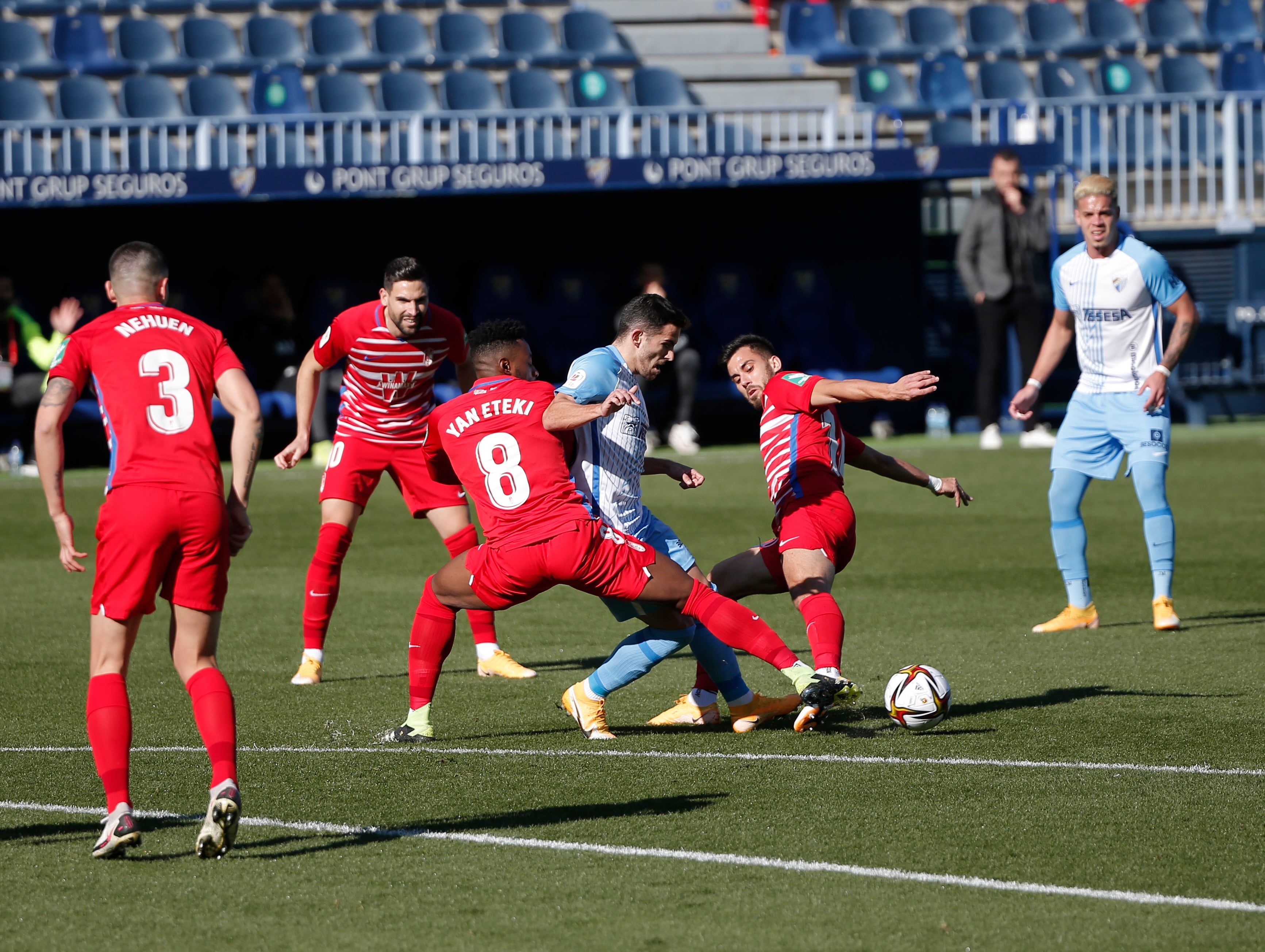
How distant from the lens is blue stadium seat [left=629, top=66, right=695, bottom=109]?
22281 mm

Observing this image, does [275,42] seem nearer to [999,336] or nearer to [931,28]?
[931,28]

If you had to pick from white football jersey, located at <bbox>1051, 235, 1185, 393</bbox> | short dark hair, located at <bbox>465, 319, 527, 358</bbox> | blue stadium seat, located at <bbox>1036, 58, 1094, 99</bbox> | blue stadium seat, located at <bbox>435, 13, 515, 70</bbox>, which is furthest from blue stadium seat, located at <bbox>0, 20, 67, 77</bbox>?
short dark hair, located at <bbox>465, 319, 527, 358</bbox>

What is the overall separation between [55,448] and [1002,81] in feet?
67.4

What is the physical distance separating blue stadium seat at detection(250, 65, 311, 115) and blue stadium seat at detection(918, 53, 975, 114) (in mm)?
8307

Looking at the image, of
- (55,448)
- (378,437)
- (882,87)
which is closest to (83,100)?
(882,87)

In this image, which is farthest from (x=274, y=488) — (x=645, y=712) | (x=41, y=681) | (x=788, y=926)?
(x=788, y=926)

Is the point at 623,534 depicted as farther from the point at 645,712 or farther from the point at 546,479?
the point at 645,712

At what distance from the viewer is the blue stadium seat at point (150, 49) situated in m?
22.8

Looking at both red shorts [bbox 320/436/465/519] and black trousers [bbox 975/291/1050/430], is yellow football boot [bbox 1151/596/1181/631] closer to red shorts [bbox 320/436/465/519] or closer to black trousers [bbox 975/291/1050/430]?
red shorts [bbox 320/436/465/519]

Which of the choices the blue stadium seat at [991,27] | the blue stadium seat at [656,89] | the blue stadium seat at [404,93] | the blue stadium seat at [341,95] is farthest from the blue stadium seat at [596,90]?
the blue stadium seat at [991,27]

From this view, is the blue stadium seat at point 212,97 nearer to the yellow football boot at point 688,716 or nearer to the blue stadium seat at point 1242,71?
the blue stadium seat at point 1242,71

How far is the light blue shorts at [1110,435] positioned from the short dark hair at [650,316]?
3.22 meters

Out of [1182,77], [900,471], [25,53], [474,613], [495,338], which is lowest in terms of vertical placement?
[474,613]

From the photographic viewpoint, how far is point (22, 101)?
846 inches
